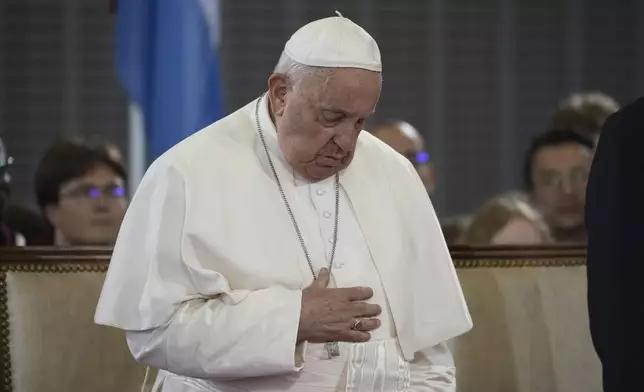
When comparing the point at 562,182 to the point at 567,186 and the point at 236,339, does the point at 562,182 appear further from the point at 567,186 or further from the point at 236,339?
the point at 236,339

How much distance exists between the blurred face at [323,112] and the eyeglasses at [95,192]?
74.2 inches

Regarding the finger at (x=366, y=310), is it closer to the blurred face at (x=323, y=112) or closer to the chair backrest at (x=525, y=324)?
the blurred face at (x=323, y=112)

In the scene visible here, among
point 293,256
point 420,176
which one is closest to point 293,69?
point 293,256

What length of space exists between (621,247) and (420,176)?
2.94 meters

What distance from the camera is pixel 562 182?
4820 mm

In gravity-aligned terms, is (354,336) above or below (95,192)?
above

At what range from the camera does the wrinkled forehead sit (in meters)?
2.65

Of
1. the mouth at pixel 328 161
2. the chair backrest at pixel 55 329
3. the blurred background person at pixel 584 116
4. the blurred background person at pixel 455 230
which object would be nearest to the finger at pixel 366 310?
the mouth at pixel 328 161

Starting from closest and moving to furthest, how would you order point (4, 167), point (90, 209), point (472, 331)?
point (472, 331)
point (4, 167)
point (90, 209)

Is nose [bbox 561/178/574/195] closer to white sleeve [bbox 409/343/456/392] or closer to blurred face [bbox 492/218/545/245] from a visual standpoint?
blurred face [bbox 492/218/545/245]

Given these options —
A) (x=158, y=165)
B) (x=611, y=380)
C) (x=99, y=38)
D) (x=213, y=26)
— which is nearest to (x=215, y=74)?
(x=213, y=26)

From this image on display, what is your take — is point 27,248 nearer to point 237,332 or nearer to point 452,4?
point 237,332

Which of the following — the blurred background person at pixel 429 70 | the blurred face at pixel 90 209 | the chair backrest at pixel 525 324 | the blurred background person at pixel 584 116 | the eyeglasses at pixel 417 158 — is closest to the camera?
the chair backrest at pixel 525 324

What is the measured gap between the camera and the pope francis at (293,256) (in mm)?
2631
